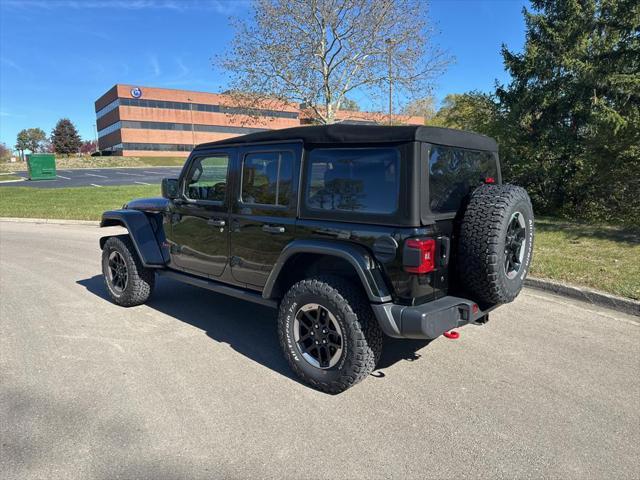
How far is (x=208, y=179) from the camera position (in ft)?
14.3

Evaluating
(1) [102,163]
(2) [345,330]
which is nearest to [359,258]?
(2) [345,330]

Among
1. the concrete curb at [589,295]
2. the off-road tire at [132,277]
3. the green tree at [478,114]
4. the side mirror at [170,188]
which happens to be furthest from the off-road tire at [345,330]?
the green tree at [478,114]

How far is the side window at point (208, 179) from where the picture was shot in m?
4.16

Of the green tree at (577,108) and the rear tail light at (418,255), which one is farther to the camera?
the green tree at (577,108)

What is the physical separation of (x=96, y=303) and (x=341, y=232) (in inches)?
145

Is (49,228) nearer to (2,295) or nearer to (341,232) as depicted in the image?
(2,295)

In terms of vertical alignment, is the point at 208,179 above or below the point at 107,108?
below

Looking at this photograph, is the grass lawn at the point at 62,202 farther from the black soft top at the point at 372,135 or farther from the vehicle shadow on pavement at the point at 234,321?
the black soft top at the point at 372,135

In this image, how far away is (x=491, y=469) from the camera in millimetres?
2434

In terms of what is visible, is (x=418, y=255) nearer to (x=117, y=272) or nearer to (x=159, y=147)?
(x=117, y=272)

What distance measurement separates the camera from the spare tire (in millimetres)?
3008

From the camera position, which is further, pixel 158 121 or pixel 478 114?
pixel 158 121

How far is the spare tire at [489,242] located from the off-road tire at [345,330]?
0.75 metres

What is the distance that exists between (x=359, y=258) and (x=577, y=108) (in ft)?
34.3
